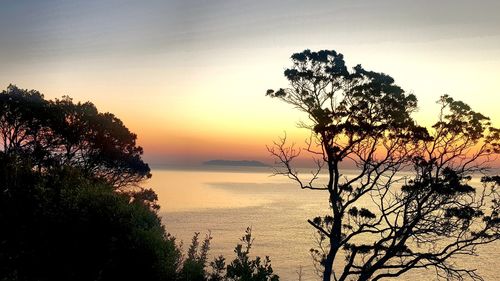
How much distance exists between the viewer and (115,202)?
A: 74.8 feet

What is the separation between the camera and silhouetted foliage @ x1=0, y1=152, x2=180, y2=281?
20.3m

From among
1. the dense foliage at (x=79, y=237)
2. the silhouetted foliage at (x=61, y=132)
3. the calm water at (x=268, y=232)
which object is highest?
the silhouetted foliage at (x=61, y=132)

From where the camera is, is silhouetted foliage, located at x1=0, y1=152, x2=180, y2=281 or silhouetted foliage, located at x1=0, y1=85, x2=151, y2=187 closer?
silhouetted foliage, located at x1=0, y1=152, x2=180, y2=281

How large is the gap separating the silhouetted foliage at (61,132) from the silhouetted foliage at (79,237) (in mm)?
17997

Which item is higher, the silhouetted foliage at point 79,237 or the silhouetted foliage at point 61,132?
the silhouetted foliage at point 61,132

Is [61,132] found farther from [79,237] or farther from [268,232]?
[268,232]

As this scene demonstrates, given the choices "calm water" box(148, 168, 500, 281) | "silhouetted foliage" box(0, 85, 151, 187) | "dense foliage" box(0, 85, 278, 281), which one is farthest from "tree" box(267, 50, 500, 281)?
"calm water" box(148, 168, 500, 281)

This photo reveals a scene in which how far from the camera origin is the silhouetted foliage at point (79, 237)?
798 inches

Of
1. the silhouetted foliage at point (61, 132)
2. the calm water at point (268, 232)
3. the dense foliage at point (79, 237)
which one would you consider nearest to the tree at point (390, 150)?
the dense foliage at point (79, 237)

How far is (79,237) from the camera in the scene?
2122 cm

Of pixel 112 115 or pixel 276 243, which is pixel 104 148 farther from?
pixel 276 243

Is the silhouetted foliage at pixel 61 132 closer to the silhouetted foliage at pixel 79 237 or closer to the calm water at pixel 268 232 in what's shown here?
the silhouetted foliage at pixel 79 237

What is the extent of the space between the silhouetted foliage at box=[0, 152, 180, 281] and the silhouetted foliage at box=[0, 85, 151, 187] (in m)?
18.0

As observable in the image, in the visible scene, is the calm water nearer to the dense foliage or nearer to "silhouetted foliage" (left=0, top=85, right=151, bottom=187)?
"silhouetted foliage" (left=0, top=85, right=151, bottom=187)
